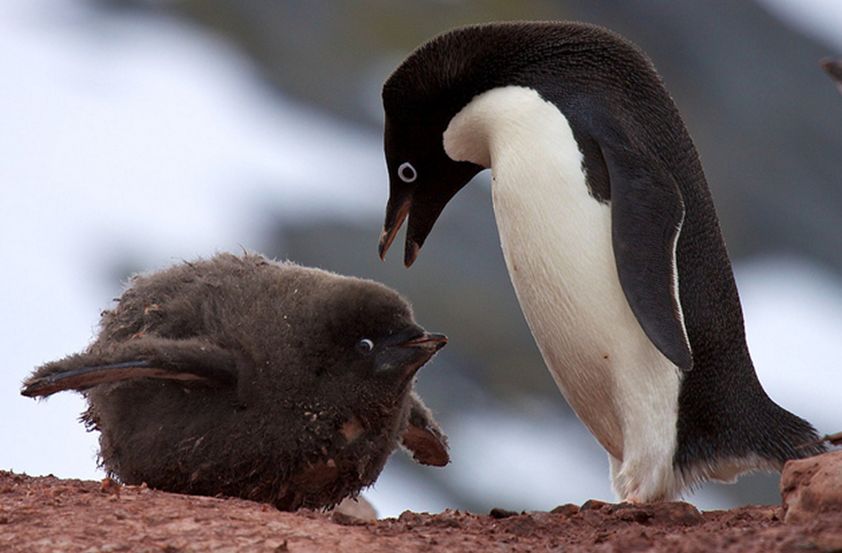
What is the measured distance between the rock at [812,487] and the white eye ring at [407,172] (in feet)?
5.24

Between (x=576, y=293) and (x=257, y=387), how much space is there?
957 millimetres

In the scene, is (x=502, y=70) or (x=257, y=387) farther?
(x=502, y=70)

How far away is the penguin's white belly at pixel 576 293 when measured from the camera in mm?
3389

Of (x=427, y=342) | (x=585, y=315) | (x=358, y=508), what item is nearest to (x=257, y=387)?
(x=427, y=342)

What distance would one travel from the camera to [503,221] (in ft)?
12.0

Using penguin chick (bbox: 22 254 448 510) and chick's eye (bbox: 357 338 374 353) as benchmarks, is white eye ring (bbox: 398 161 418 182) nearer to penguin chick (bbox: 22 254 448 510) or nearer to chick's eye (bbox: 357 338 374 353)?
penguin chick (bbox: 22 254 448 510)

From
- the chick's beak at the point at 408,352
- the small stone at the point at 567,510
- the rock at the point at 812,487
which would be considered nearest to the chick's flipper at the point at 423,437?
the chick's beak at the point at 408,352

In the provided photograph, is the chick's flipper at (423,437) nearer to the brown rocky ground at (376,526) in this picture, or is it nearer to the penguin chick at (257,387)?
the penguin chick at (257,387)

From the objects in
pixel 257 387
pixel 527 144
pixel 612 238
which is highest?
pixel 527 144

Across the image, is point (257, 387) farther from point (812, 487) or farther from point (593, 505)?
point (812, 487)

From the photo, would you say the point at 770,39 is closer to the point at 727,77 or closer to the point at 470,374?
the point at 727,77

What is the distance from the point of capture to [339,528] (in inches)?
100

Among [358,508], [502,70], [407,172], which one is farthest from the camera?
[358,508]

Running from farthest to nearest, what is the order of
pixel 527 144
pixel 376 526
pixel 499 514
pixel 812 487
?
pixel 527 144 < pixel 499 514 < pixel 376 526 < pixel 812 487
